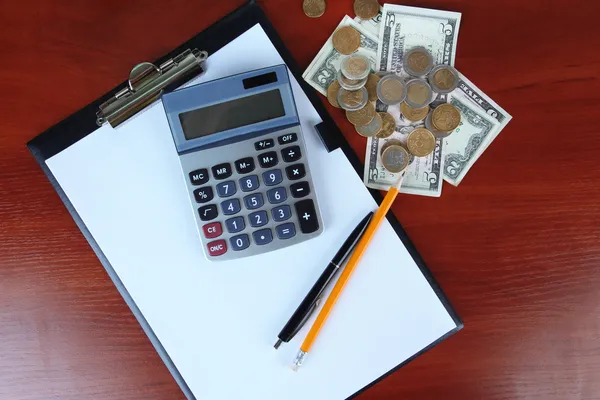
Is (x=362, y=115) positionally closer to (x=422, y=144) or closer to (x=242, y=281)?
(x=422, y=144)

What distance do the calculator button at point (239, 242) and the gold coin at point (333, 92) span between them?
0.17 meters

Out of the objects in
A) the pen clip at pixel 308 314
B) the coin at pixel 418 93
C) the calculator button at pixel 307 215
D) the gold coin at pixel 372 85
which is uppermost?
the gold coin at pixel 372 85

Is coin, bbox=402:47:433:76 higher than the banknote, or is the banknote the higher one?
coin, bbox=402:47:433:76

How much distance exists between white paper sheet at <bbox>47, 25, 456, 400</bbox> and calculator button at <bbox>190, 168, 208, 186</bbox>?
0.03m

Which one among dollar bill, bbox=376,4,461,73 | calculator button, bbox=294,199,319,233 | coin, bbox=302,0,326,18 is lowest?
calculator button, bbox=294,199,319,233

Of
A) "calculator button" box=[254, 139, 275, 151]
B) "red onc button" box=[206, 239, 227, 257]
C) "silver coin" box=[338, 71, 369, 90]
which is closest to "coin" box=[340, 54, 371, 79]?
"silver coin" box=[338, 71, 369, 90]

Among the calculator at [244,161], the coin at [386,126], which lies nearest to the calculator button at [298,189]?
the calculator at [244,161]

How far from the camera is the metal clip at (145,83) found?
487 mm

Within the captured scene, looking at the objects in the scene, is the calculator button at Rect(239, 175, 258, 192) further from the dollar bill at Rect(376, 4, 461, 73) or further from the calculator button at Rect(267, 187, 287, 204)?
the dollar bill at Rect(376, 4, 461, 73)

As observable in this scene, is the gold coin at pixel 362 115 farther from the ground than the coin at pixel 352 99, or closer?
closer

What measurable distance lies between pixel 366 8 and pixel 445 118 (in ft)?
0.48

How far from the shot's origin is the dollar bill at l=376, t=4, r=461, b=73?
1.65 feet

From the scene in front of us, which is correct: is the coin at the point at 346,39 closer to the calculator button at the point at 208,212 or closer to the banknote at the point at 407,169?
the banknote at the point at 407,169

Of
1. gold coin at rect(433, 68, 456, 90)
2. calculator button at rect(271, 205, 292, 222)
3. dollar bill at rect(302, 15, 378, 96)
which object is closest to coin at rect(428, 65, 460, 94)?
gold coin at rect(433, 68, 456, 90)
